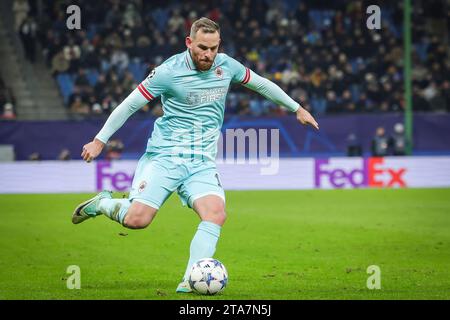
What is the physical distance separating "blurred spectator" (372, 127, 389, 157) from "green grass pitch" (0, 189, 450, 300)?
432 centimetres

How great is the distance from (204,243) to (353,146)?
16613mm

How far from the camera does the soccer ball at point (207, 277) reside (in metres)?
7.83

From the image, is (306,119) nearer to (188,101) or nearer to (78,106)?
(188,101)

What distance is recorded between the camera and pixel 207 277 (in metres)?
7.83

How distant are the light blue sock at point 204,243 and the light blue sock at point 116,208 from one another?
2.35 ft

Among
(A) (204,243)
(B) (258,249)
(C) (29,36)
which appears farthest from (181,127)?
(C) (29,36)

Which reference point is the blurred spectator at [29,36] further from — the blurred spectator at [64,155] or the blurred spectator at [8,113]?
the blurred spectator at [64,155]

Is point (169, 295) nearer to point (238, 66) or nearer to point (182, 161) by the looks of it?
point (182, 161)

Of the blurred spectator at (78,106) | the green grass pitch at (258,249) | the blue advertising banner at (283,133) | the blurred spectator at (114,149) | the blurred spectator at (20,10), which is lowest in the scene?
the green grass pitch at (258,249)

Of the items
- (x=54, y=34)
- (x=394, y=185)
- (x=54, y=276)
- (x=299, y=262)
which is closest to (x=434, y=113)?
(x=394, y=185)

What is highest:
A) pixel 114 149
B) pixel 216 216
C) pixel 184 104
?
pixel 184 104

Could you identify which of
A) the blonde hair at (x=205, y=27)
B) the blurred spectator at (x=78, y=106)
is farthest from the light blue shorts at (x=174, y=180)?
the blurred spectator at (x=78, y=106)

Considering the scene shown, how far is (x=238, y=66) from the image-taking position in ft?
28.3

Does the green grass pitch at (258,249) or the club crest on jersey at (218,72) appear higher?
the club crest on jersey at (218,72)
